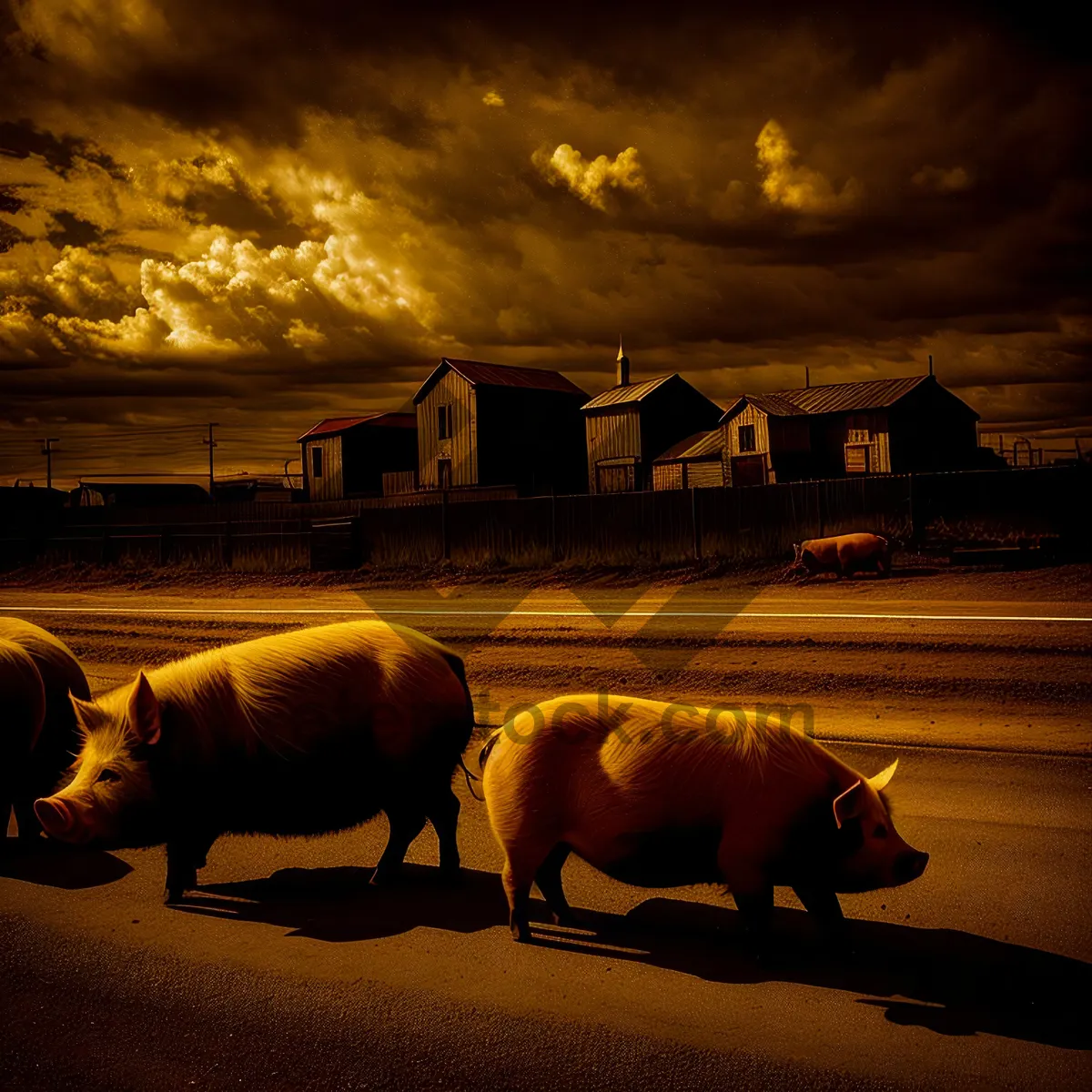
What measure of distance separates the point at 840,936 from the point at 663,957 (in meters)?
0.69

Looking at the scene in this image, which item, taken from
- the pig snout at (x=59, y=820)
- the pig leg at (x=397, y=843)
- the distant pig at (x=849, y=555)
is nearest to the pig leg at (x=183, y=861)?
the pig snout at (x=59, y=820)

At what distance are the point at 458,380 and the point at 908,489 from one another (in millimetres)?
30664

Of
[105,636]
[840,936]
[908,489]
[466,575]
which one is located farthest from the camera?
[466,575]

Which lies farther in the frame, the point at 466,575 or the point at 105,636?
the point at 466,575

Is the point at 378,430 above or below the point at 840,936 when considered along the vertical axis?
above

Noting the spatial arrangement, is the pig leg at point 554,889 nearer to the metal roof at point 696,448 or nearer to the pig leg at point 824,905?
the pig leg at point 824,905

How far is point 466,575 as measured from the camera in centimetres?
2430

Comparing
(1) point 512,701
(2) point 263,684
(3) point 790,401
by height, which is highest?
(3) point 790,401

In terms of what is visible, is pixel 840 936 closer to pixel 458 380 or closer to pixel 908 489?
pixel 908 489

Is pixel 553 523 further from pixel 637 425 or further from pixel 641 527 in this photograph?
pixel 637 425

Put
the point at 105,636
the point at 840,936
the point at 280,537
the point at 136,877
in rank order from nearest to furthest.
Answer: the point at 840,936 < the point at 136,877 < the point at 105,636 < the point at 280,537

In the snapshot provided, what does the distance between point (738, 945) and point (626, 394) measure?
1792 inches

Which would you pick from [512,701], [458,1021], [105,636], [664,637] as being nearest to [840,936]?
[458,1021]

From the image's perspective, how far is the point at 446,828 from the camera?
4.50 metres
